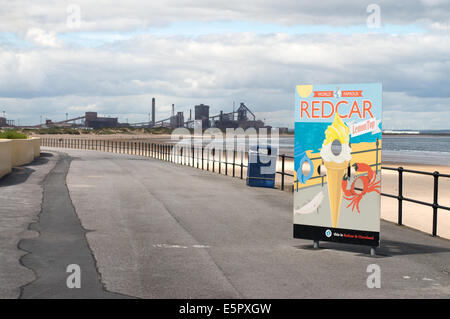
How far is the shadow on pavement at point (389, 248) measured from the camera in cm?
879

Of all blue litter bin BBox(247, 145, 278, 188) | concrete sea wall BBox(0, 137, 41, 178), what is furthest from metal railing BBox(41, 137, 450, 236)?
concrete sea wall BBox(0, 137, 41, 178)

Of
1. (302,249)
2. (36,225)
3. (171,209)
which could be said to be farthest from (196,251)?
(171,209)

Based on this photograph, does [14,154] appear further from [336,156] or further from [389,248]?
[389,248]

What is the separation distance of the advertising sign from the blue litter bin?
9995 millimetres

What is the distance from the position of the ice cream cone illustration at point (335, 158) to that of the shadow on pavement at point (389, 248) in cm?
60

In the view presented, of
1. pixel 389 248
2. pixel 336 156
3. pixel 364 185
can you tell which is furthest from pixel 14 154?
pixel 364 185

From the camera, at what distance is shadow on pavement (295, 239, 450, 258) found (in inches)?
346

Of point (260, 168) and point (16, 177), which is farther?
point (16, 177)

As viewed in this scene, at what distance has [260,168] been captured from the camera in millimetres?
19234

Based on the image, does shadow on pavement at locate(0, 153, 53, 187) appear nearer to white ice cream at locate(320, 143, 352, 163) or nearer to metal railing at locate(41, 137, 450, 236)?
metal railing at locate(41, 137, 450, 236)

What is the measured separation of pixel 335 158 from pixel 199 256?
2.45 metres

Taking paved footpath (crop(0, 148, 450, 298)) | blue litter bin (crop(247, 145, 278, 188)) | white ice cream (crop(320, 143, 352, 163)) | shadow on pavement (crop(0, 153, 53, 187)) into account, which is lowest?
paved footpath (crop(0, 148, 450, 298))
